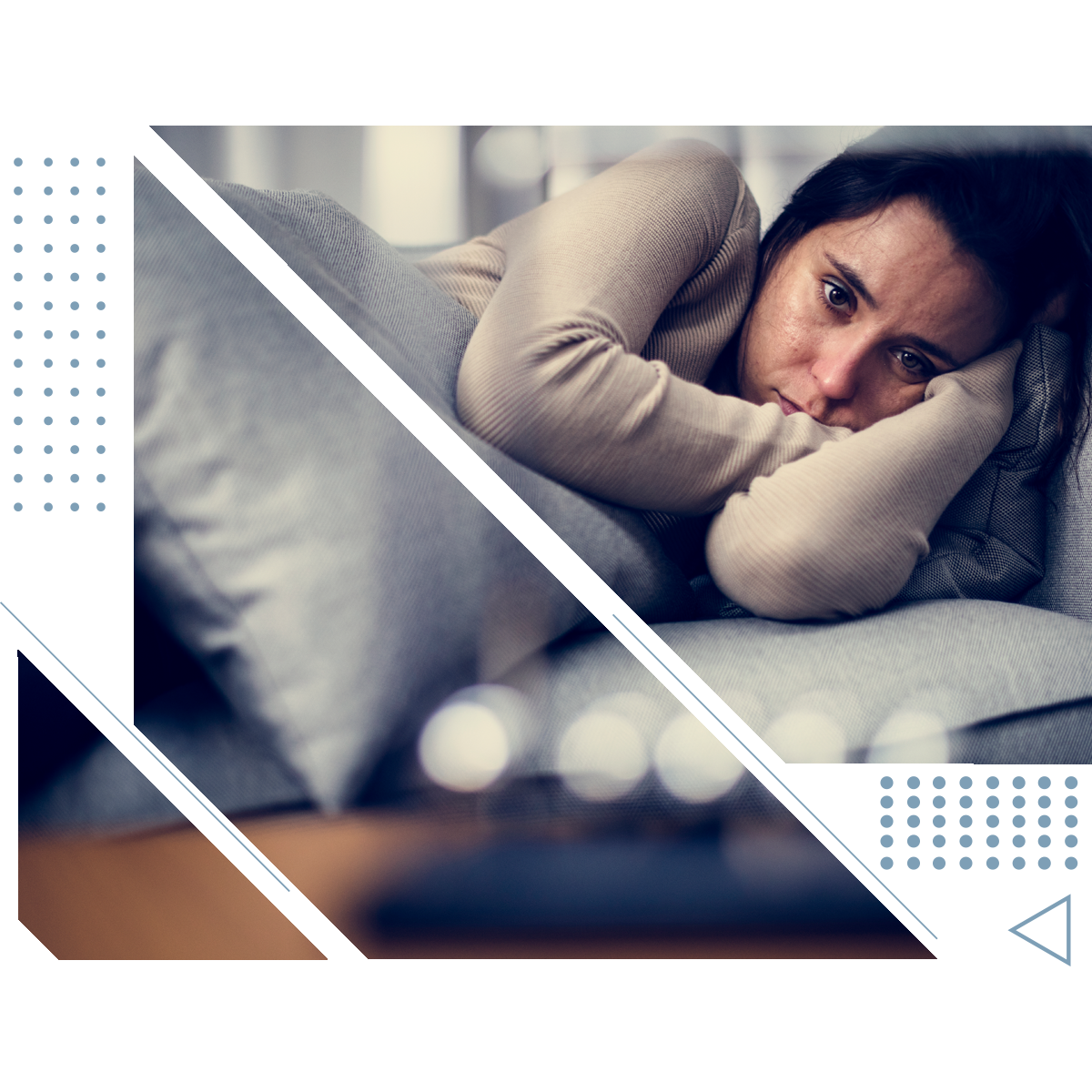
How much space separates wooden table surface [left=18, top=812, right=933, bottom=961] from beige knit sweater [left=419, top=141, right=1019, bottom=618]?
1.20 feet

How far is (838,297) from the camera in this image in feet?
3.25

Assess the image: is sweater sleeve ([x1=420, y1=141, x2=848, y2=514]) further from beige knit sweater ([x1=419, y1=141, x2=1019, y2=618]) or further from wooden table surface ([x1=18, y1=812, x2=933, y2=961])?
wooden table surface ([x1=18, y1=812, x2=933, y2=961])

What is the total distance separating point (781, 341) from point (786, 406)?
0.22 feet

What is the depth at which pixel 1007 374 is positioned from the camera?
3.28 ft

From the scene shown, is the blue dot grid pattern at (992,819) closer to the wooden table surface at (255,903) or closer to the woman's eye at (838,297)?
the wooden table surface at (255,903)

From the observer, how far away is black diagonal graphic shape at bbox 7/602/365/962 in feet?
3.17

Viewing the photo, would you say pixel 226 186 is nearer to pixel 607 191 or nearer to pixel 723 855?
pixel 607 191

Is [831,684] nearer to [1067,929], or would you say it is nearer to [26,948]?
[1067,929]

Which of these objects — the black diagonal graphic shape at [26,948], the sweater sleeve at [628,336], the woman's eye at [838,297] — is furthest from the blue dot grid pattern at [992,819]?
the black diagonal graphic shape at [26,948]

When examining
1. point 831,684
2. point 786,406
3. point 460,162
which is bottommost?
point 831,684

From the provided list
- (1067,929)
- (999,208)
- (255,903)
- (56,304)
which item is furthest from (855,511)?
(56,304)

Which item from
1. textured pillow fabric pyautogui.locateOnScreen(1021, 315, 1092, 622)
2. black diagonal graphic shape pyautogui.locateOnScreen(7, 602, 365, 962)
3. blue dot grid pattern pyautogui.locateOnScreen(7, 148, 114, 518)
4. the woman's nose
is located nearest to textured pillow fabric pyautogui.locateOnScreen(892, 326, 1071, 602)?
textured pillow fabric pyautogui.locateOnScreen(1021, 315, 1092, 622)

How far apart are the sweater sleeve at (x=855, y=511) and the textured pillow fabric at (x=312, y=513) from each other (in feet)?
0.46

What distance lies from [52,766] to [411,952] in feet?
1.38
